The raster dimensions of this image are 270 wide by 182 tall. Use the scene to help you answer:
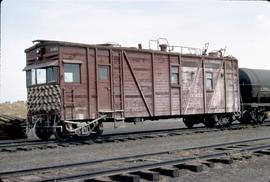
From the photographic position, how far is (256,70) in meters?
24.9

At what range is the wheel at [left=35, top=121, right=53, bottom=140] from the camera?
15865 millimetres

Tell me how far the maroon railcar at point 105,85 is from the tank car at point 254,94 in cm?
408

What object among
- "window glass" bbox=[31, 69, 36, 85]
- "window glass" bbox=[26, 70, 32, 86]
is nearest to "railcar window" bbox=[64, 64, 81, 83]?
"window glass" bbox=[31, 69, 36, 85]

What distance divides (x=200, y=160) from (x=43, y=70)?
8.58 m

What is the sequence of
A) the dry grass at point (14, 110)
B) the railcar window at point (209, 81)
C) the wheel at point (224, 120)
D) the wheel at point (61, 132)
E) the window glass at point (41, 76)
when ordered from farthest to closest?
1. the dry grass at point (14, 110)
2. the wheel at point (224, 120)
3. the railcar window at point (209, 81)
4. the window glass at point (41, 76)
5. the wheel at point (61, 132)

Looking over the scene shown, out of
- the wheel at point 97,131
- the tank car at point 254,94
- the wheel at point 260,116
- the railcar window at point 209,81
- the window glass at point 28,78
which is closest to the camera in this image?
the wheel at point 97,131

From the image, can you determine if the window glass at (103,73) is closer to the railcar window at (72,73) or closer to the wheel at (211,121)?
the railcar window at (72,73)

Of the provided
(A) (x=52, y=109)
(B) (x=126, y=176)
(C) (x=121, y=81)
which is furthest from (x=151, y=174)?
(C) (x=121, y=81)

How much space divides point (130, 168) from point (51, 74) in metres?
8.11

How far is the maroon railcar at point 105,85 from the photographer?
15406mm

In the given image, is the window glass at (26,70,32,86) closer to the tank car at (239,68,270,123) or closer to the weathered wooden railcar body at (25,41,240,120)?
the weathered wooden railcar body at (25,41,240,120)

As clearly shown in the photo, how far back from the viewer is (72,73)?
15609 mm

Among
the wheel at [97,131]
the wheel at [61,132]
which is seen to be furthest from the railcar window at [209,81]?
the wheel at [61,132]

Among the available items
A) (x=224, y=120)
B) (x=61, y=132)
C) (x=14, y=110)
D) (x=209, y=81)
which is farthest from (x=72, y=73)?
(x=14, y=110)
